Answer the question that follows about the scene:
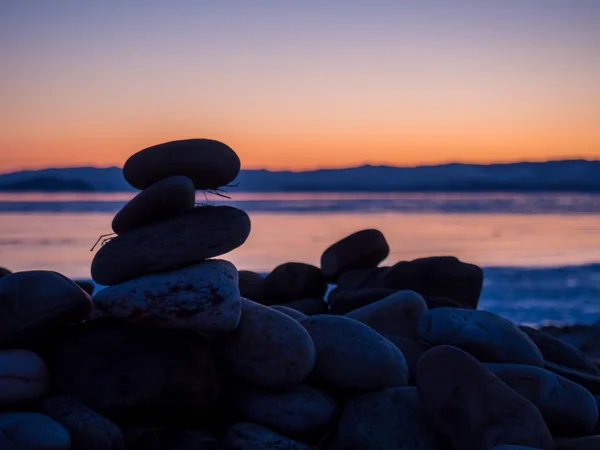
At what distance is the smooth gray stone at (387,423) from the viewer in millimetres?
4402

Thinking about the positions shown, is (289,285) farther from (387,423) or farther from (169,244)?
(387,423)

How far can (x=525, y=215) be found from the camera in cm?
3162

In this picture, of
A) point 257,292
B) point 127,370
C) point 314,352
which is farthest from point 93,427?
point 257,292

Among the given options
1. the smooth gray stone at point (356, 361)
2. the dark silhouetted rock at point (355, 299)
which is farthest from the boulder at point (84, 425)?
the dark silhouetted rock at point (355, 299)

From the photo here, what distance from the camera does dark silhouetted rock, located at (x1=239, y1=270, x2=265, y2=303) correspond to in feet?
29.2

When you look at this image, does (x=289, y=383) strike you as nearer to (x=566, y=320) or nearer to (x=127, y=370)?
(x=127, y=370)

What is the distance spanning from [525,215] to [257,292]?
80.7 ft

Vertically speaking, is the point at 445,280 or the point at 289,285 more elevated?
the point at 445,280

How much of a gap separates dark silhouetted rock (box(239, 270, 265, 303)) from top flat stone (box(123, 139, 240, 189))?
155 inches

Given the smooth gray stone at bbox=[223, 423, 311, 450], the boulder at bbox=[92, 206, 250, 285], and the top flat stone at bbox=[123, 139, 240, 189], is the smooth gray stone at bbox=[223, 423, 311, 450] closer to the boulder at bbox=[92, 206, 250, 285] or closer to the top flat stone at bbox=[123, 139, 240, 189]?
the boulder at bbox=[92, 206, 250, 285]

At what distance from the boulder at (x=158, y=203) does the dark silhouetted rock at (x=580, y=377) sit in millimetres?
2944

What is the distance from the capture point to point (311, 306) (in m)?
8.35

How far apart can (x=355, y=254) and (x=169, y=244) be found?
4780 mm

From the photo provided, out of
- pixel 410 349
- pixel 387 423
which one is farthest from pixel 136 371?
pixel 410 349
